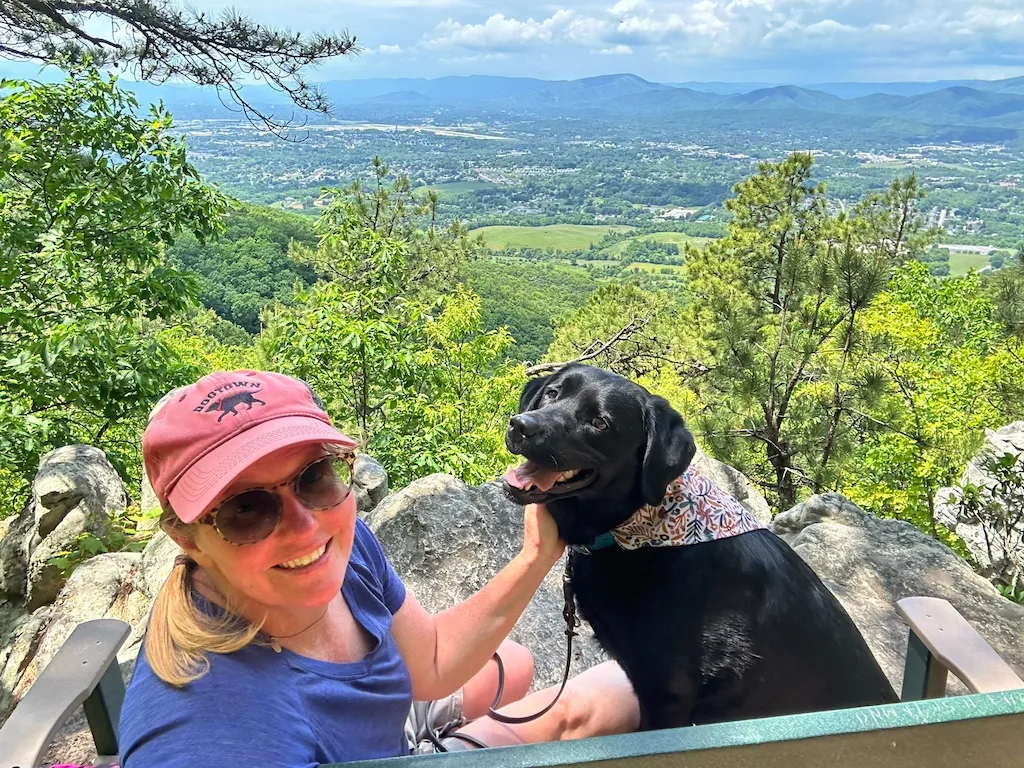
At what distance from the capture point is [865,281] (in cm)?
657

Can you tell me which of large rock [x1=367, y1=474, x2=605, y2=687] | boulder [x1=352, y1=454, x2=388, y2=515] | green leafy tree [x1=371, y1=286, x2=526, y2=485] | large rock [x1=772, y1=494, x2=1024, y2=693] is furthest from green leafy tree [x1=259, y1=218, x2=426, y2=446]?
large rock [x1=772, y1=494, x2=1024, y2=693]

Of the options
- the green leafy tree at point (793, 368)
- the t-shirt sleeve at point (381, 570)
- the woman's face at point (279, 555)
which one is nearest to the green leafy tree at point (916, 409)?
the green leafy tree at point (793, 368)

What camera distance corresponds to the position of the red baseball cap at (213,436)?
0.99 m

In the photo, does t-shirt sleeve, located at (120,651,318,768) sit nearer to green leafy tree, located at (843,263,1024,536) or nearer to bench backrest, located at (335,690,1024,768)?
bench backrest, located at (335,690,1024,768)

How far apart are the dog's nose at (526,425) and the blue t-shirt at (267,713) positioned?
65 cm

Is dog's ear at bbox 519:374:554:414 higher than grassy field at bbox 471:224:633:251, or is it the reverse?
dog's ear at bbox 519:374:554:414

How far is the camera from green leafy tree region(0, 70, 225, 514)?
436cm

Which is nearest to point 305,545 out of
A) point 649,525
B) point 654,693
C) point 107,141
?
point 649,525

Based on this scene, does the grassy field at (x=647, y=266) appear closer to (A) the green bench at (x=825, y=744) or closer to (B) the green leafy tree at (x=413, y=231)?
(B) the green leafy tree at (x=413, y=231)

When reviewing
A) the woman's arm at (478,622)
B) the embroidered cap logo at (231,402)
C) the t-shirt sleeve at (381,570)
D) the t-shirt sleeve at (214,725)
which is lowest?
the woman's arm at (478,622)

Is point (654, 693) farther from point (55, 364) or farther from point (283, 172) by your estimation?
point (283, 172)

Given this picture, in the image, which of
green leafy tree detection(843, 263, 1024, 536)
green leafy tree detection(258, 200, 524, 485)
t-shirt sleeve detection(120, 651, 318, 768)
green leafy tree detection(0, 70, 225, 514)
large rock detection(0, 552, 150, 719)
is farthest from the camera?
green leafy tree detection(843, 263, 1024, 536)

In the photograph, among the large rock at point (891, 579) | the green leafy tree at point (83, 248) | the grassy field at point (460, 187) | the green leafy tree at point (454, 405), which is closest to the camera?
the large rock at point (891, 579)

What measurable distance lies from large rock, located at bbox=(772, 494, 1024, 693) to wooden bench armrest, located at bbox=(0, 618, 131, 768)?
2635 millimetres
